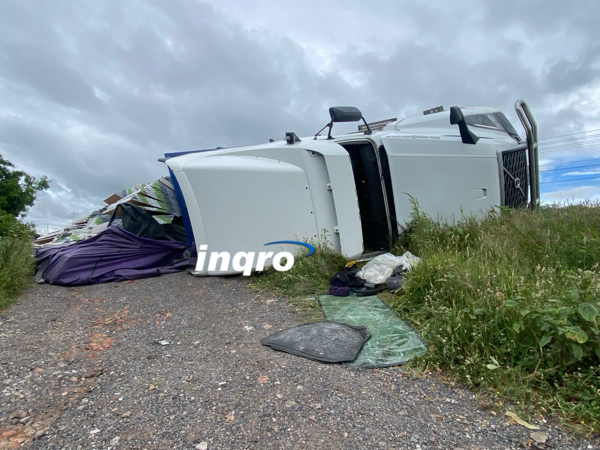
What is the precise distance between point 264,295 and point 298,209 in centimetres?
127

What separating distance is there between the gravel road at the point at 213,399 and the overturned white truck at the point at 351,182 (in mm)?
1772

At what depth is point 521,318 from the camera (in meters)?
2.40

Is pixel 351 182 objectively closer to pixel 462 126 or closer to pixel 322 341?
pixel 462 126

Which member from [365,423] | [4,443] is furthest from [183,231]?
[365,423]

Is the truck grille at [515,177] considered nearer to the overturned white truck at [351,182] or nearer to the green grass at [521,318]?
the overturned white truck at [351,182]

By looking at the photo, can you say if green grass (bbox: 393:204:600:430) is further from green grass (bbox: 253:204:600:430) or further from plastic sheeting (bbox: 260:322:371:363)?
plastic sheeting (bbox: 260:322:371:363)

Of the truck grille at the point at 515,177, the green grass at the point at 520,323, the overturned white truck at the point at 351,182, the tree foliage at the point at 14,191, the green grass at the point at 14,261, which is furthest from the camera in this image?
the tree foliage at the point at 14,191

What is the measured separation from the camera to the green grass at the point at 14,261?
15.0 ft

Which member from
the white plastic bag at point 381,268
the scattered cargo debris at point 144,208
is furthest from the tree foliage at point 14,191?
the white plastic bag at point 381,268

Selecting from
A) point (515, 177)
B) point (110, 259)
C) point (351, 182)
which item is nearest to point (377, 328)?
point (351, 182)

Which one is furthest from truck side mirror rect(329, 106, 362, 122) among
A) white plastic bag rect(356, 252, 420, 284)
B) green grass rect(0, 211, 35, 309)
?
green grass rect(0, 211, 35, 309)

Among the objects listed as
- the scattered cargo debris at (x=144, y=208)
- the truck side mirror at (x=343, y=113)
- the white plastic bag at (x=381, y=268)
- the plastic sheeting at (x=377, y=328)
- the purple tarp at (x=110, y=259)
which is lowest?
the plastic sheeting at (x=377, y=328)

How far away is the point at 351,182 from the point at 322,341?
8.52 feet

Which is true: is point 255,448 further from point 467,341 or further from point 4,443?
point 467,341
